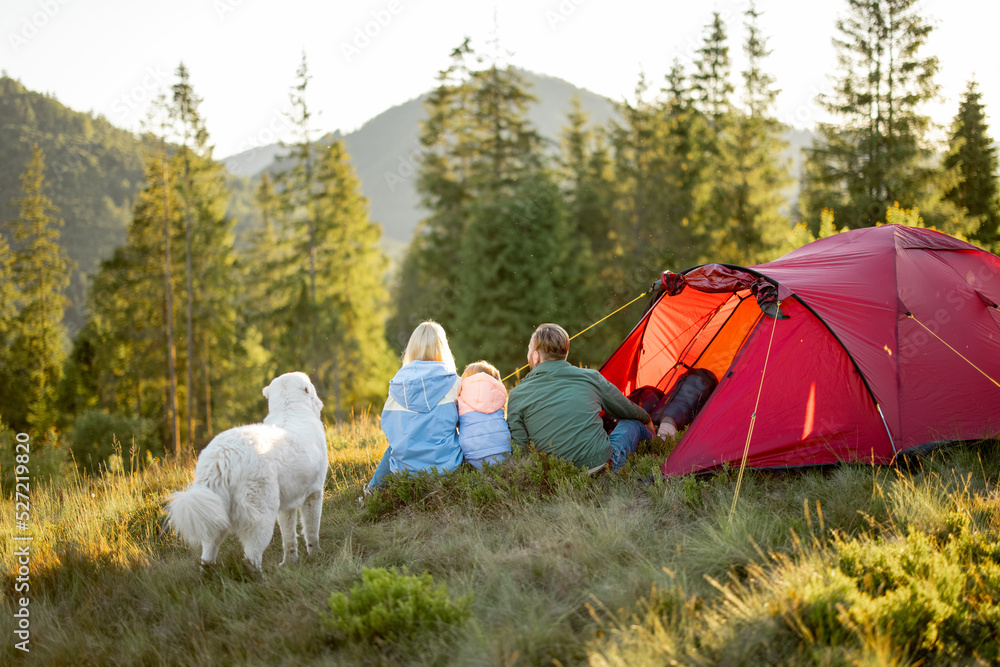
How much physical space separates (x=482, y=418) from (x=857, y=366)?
2.99 meters

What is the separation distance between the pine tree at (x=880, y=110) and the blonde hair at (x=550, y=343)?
19.4 meters

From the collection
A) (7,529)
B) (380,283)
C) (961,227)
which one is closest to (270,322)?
(380,283)

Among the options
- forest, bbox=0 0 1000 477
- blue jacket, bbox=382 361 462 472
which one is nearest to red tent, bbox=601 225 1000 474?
blue jacket, bbox=382 361 462 472

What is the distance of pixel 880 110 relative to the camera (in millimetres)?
20125

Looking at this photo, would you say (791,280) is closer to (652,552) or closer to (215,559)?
(652,552)

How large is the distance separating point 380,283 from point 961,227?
2072 cm

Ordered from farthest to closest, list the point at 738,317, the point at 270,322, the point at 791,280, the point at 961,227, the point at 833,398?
the point at 270,322
the point at 961,227
the point at 738,317
the point at 791,280
the point at 833,398

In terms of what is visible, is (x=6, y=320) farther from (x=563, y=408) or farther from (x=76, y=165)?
(x=76, y=165)

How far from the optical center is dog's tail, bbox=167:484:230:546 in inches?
122

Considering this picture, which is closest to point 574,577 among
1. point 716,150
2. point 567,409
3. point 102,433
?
point 567,409

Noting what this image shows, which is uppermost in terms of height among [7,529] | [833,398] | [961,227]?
[961,227]

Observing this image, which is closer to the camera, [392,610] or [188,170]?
[392,610]

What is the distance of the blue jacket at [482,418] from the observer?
492 centimetres

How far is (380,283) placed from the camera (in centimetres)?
2472
